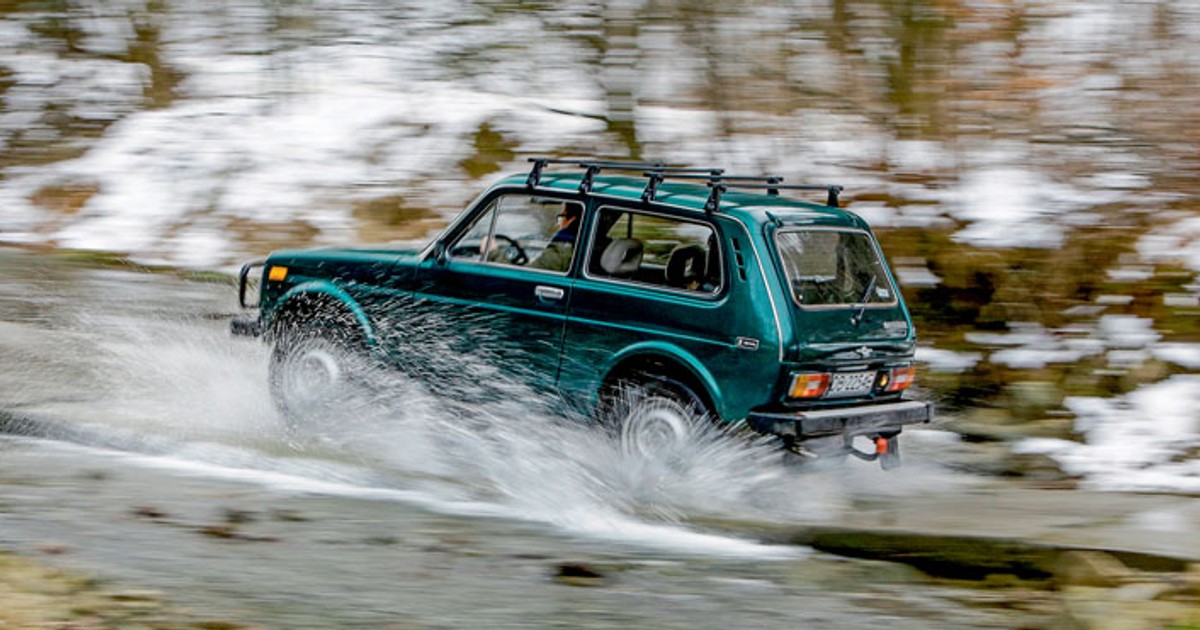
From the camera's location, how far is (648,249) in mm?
8344

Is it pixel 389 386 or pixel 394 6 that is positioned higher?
pixel 394 6

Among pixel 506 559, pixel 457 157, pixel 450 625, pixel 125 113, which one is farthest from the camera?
pixel 125 113

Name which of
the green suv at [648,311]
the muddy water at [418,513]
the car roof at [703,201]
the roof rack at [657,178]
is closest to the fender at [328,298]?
the green suv at [648,311]

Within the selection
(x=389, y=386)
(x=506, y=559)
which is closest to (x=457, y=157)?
(x=389, y=386)

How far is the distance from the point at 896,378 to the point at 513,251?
89.3 inches

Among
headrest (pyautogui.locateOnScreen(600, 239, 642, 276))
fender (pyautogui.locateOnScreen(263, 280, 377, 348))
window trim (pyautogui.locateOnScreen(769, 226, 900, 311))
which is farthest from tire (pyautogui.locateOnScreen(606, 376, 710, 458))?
fender (pyautogui.locateOnScreen(263, 280, 377, 348))

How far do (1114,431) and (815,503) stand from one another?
2933mm

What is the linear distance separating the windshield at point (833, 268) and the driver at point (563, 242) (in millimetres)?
1179

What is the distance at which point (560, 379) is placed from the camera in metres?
8.25

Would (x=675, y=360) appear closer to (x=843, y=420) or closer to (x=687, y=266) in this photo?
(x=687, y=266)

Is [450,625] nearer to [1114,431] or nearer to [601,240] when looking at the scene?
[601,240]

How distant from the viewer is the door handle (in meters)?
8.28

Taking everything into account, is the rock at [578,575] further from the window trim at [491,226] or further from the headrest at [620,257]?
the window trim at [491,226]

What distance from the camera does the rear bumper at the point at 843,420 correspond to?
749 cm
